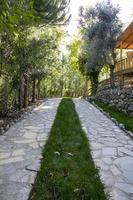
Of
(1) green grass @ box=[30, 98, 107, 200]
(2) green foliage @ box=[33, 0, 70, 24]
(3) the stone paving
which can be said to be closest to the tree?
(2) green foliage @ box=[33, 0, 70, 24]

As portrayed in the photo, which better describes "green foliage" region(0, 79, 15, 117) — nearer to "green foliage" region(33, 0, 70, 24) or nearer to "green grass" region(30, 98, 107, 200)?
"green foliage" region(33, 0, 70, 24)

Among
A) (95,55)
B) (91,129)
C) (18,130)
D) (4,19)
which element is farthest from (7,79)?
(95,55)

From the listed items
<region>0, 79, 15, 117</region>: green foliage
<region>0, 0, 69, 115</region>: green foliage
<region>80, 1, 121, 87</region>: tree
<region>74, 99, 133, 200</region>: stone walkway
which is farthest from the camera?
<region>80, 1, 121, 87</region>: tree

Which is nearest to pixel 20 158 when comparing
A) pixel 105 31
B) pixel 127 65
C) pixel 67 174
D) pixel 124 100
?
pixel 67 174

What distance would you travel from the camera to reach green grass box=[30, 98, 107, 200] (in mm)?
3908

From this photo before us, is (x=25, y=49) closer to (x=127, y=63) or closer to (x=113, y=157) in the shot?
(x=113, y=157)

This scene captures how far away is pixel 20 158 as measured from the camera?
5324 millimetres

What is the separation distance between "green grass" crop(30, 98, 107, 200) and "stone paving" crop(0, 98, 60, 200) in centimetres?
15

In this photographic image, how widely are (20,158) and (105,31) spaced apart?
1624 centimetres

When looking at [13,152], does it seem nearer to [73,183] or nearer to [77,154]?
[77,154]

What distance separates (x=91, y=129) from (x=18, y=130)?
219 cm

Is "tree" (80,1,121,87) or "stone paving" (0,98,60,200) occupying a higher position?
"tree" (80,1,121,87)

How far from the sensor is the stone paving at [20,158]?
3.96 m

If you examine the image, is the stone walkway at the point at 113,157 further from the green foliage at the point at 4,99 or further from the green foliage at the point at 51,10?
the green foliage at the point at 51,10
